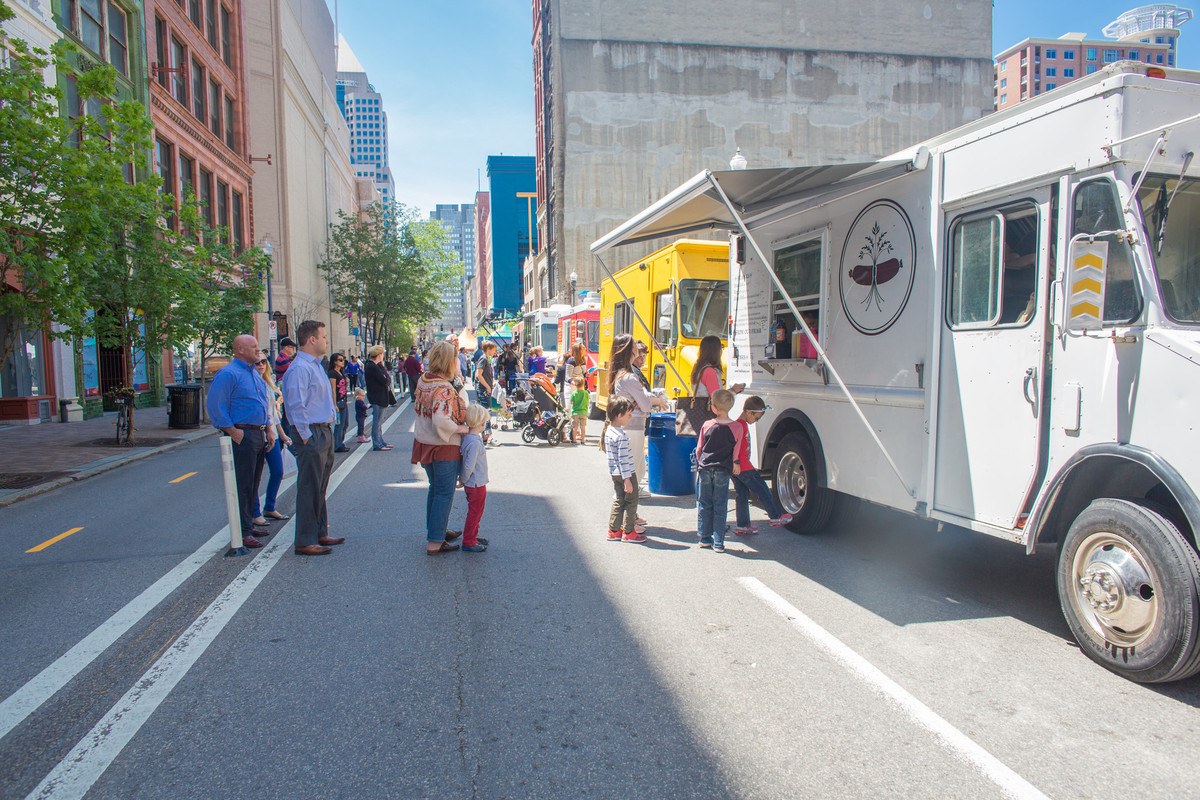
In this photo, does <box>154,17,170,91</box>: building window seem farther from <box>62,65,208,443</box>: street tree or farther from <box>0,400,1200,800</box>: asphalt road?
<box>0,400,1200,800</box>: asphalt road

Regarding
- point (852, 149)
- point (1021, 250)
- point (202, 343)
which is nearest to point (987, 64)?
point (852, 149)

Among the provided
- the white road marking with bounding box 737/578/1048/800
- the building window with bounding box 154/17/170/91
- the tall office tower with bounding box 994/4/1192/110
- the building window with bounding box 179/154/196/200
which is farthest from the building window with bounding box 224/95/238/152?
the tall office tower with bounding box 994/4/1192/110

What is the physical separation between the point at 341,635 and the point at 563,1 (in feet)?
148

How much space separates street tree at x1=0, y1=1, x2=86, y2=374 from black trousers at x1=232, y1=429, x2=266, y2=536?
503 cm

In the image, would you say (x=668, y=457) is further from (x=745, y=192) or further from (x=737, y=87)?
(x=737, y=87)

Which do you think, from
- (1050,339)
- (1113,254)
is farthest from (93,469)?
(1113,254)

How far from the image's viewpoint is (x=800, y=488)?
7.17m

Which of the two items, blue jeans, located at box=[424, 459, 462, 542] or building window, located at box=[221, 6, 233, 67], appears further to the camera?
building window, located at box=[221, 6, 233, 67]

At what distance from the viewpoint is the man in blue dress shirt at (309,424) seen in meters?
6.51

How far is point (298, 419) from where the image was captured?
6516 mm

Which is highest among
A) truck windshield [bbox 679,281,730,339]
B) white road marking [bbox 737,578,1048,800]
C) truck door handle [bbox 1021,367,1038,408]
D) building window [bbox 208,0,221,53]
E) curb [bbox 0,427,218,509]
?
building window [bbox 208,0,221,53]

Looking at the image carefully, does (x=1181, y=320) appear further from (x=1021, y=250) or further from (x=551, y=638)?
(x=551, y=638)

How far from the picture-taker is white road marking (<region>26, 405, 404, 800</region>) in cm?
318

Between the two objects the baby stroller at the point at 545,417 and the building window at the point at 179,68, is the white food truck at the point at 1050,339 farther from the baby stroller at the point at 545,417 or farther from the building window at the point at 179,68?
the building window at the point at 179,68
